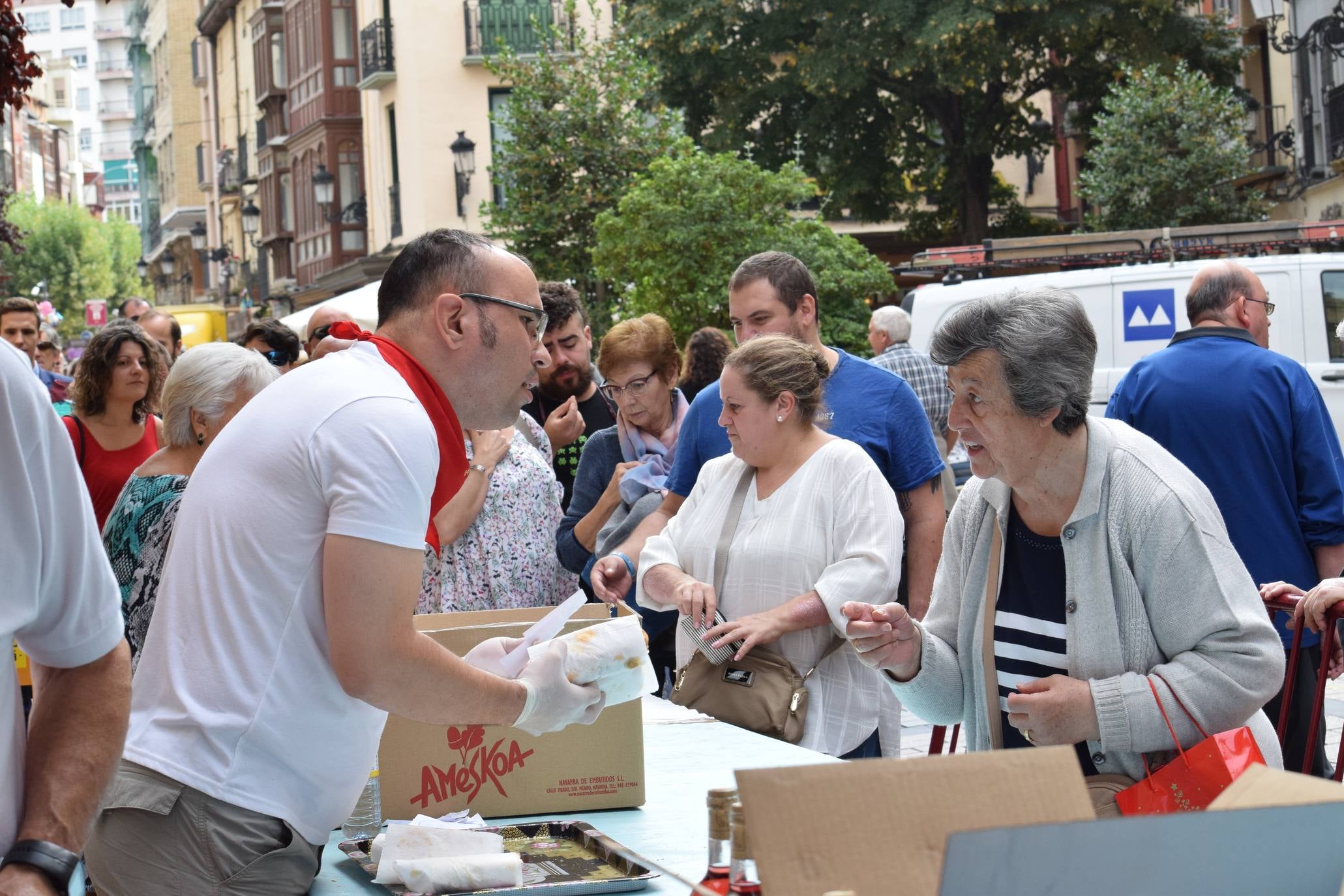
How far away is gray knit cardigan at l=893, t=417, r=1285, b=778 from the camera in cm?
284

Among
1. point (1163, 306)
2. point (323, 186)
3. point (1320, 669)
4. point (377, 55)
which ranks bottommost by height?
point (1320, 669)

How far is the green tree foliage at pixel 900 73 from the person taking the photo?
955 inches

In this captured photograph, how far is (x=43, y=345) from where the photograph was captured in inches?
458

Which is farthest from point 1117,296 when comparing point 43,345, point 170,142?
point 170,142

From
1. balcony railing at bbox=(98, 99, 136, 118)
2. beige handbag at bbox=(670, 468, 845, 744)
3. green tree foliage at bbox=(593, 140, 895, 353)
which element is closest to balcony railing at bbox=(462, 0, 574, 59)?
green tree foliage at bbox=(593, 140, 895, 353)

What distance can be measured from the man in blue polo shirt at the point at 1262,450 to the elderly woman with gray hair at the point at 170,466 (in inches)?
130

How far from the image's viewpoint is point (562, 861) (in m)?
2.65

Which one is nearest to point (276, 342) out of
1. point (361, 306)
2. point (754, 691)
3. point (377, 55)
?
point (754, 691)

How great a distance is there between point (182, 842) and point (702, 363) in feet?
16.7

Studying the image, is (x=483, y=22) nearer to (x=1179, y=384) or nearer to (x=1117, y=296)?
(x=1117, y=296)

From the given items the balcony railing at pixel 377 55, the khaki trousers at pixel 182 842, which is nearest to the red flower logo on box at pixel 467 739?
the khaki trousers at pixel 182 842

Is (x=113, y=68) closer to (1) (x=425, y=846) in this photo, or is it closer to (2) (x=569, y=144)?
(2) (x=569, y=144)

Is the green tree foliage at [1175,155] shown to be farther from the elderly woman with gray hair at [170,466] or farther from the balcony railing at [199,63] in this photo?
the balcony railing at [199,63]

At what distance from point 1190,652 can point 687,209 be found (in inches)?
567
